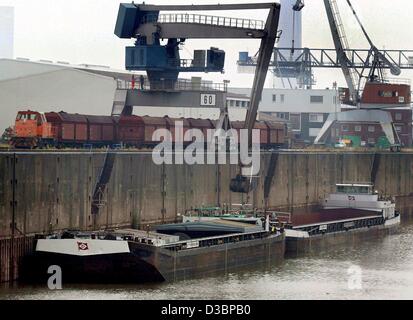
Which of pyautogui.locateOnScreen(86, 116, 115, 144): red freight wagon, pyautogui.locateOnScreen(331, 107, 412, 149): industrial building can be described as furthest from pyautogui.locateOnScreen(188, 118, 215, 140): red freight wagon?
pyautogui.locateOnScreen(331, 107, 412, 149): industrial building

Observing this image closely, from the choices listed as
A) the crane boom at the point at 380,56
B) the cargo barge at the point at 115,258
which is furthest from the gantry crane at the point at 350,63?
the cargo barge at the point at 115,258

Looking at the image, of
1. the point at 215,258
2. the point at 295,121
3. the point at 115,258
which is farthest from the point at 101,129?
the point at 295,121

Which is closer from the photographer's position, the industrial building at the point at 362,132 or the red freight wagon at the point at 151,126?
the red freight wagon at the point at 151,126

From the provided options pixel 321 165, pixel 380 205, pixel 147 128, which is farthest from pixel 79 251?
pixel 321 165

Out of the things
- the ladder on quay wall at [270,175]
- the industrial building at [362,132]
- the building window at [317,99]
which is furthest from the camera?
the building window at [317,99]

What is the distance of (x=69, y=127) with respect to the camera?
70.5 m

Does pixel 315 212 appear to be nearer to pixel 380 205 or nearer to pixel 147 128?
pixel 380 205

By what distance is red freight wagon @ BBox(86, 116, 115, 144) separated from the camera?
72.1 m

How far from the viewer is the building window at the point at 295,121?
439 feet

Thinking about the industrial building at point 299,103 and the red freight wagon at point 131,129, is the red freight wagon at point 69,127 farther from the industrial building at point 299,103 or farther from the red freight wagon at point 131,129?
the industrial building at point 299,103

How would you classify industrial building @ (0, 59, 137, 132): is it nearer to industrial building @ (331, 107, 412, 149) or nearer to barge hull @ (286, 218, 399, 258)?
barge hull @ (286, 218, 399, 258)

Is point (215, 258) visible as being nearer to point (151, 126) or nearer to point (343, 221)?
point (151, 126)

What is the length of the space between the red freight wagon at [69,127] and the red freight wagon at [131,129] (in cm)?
388
